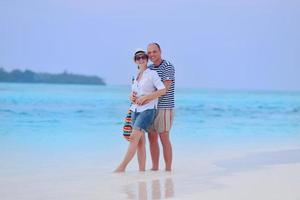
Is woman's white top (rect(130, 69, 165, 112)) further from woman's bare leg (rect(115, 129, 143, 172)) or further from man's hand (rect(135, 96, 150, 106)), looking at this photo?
woman's bare leg (rect(115, 129, 143, 172))

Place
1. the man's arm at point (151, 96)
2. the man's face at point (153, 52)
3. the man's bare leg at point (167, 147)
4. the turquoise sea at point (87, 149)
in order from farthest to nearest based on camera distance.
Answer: the man's bare leg at point (167, 147), the man's face at point (153, 52), the man's arm at point (151, 96), the turquoise sea at point (87, 149)

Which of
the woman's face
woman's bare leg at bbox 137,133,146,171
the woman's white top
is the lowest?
woman's bare leg at bbox 137,133,146,171

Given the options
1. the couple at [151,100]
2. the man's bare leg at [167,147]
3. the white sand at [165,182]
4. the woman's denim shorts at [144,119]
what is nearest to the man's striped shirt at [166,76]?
the couple at [151,100]

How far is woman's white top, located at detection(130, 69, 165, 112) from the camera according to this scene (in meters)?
4.60

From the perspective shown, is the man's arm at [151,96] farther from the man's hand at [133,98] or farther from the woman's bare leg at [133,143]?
the woman's bare leg at [133,143]

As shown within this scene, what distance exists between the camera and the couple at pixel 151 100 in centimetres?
463

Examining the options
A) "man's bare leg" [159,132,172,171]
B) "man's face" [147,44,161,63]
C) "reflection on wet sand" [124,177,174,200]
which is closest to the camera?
"reflection on wet sand" [124,177,174,200]

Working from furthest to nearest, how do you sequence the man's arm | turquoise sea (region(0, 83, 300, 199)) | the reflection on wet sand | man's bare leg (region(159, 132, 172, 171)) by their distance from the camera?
man's bare leg (region(159, 132, 172, 171))
the man's arm
turquoise sea (region(0, 83, 300, 199))
the reflection on wet sand

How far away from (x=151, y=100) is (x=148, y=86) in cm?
10

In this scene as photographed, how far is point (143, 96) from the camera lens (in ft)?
15.1

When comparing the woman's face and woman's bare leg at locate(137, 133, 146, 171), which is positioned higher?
the woman's face

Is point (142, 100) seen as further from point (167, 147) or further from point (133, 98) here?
point (167, 147)

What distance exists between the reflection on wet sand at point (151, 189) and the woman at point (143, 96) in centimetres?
41

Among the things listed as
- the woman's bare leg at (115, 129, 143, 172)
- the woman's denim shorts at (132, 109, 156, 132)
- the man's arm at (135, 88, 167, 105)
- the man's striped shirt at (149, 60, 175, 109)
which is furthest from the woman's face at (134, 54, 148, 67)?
the woman's bare leg at (115, 129, 143, 172)
